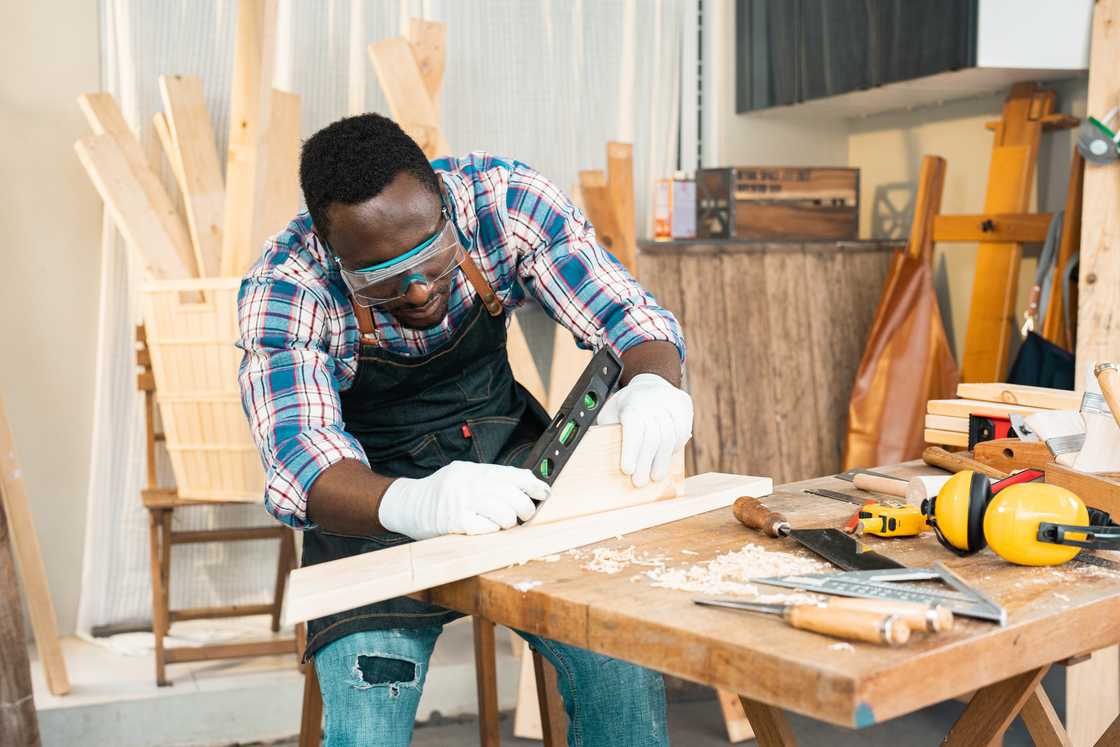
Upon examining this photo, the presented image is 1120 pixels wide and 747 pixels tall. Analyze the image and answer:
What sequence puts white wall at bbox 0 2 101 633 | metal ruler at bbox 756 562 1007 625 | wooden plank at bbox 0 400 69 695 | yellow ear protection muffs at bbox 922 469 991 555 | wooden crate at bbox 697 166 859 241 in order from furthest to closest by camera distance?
wooden crate at bbox 697 166 859 241
white wall at bbox 0 2 101 633
wooden plank at bbox 0 400 69 695
yellow ear protection muffs at bbox 922 469 991 555
metal ruler at bbox 756 562 1007 625

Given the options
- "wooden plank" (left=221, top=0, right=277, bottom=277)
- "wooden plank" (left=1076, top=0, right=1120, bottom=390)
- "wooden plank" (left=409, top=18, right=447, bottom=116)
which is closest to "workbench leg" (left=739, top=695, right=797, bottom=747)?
"wooden plank" (left=1076, top=0, right=1120, bottom=390)

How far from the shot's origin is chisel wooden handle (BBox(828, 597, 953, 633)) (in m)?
1.15

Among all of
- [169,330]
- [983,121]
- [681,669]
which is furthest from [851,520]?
[983,121]

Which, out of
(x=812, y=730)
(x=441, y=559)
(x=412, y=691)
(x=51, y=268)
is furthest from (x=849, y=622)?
(x=51, y=268)

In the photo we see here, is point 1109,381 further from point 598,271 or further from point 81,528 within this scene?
point 81,528

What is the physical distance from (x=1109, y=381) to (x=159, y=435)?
290 cm

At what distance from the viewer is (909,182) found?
408 cm

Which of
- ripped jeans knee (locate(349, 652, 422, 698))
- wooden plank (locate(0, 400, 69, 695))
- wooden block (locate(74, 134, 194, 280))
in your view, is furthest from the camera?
wooden block (locate(74, 134, 194, 280))

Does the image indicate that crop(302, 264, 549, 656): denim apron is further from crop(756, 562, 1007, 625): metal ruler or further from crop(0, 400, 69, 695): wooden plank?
crop(0, 400, 69, 695): wooden plank

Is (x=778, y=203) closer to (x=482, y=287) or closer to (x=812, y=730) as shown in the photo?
(x=812, y=730)

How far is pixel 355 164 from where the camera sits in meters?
1.91

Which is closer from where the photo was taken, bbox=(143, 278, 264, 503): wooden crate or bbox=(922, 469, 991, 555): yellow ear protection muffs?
bbox=(922, 469, 991, 555): yellow ear protection muffs

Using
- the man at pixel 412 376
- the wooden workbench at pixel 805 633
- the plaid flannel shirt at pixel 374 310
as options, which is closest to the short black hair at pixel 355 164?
the man at pixel 412 376

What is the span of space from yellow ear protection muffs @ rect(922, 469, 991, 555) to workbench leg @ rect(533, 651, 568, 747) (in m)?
0.95
